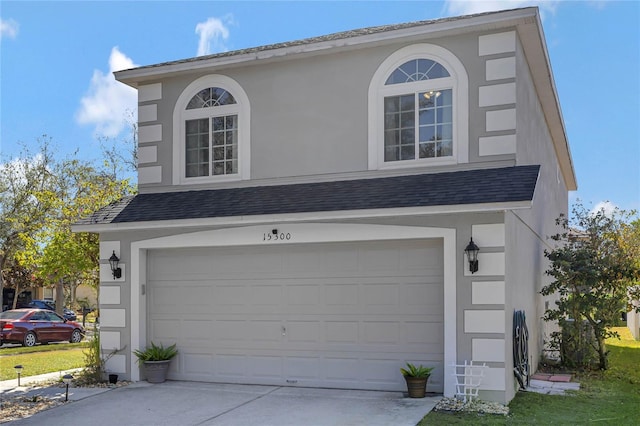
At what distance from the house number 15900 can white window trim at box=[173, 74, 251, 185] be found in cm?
142

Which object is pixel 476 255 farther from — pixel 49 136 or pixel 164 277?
pixel 49 136

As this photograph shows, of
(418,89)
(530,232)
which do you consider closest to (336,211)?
(418,89)

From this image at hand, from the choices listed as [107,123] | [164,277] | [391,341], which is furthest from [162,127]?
[107,123]

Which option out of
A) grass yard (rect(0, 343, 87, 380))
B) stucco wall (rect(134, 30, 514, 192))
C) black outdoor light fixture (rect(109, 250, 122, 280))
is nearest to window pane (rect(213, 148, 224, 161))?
stucco wall (rect(134, 30, 514, 192))

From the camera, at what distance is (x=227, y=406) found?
31.3 feet

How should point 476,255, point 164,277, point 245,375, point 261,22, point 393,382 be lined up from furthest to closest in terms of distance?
point 261,22
point 164,277
point 245,375
point 393,382
point 476,255

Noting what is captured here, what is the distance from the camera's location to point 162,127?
41.6 ft

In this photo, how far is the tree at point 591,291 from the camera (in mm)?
12797

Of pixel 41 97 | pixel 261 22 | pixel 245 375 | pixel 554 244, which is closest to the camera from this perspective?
pixel 245 375

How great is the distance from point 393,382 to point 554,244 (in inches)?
388

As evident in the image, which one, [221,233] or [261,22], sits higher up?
[261,22]

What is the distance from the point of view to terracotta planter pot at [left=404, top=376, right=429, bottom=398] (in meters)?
9.66

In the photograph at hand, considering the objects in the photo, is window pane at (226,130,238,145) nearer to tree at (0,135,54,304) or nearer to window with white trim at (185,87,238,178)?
window with white trim at (185,87,238,178)

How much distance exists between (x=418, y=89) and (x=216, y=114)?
384cm
